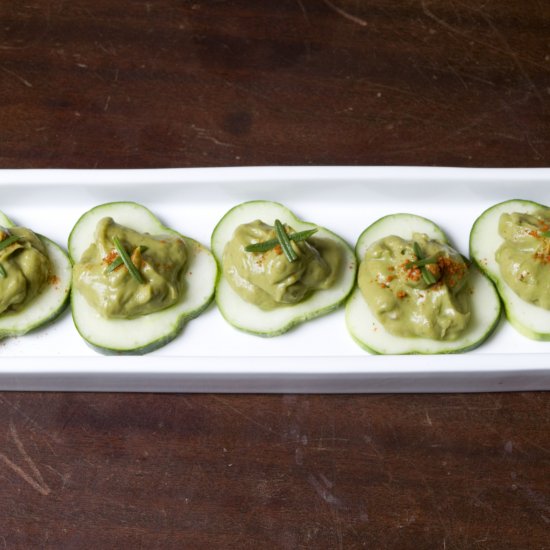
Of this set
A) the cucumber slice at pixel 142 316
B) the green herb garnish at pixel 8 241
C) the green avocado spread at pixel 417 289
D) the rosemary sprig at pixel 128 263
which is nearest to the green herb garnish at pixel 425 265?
the green avocado spread at pixel 417 289

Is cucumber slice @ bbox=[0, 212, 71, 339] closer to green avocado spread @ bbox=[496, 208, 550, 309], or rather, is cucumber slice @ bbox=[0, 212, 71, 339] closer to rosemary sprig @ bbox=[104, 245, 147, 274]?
rosemary sprig @ bbox=[104, 245, 147, 274]

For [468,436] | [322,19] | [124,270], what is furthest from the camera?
[322,19]

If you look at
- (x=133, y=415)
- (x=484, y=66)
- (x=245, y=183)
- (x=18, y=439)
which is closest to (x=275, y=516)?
(x=133, y=415)

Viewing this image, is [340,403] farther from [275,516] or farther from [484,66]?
[484,66]

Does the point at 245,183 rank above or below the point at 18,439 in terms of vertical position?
above

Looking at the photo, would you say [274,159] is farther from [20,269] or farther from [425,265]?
[20,269]

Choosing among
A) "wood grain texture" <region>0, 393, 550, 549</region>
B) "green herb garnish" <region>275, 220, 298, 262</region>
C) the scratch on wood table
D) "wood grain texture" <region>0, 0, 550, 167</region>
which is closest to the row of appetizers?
"green herb garnish" <region>275, 220, 298, 262</region>

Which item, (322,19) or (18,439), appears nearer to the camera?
(18,439)

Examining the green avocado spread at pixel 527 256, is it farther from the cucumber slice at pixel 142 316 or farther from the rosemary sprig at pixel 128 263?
the rosemary sprig at pixel 128 263
